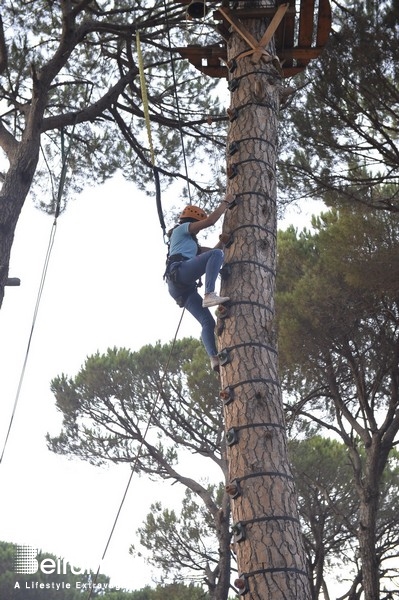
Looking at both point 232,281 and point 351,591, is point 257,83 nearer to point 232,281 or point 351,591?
point 232,281

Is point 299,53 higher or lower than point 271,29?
higher

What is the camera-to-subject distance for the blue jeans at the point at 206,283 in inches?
152

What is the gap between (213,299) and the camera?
11.9 feet

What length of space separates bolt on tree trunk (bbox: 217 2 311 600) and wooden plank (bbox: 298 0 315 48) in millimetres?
313

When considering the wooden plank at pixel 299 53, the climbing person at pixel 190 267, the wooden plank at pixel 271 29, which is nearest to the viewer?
the wooden plank at pixel 271 29

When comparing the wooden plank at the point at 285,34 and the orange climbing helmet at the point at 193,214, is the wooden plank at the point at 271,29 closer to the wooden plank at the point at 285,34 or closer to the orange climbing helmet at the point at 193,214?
the wooden plank at the point at 285,34

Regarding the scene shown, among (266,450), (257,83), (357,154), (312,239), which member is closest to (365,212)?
(357,154)

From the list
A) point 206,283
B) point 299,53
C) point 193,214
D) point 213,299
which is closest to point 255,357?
point 213,299

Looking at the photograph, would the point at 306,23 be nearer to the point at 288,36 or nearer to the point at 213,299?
the point at 288,36

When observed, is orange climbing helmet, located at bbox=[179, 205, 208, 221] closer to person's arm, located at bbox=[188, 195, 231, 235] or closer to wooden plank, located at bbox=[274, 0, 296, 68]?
person's arm, located at bbox=[188, 195, 231, 235]

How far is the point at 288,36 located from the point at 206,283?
4.85ft

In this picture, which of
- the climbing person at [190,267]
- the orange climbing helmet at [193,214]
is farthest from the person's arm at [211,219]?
the orange climbing helmet at [193,214]

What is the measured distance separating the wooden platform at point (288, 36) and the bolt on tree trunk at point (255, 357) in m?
0.12

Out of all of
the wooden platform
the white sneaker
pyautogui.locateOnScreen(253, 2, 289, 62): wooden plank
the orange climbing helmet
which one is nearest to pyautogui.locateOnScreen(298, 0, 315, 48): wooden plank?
the wooden platform
